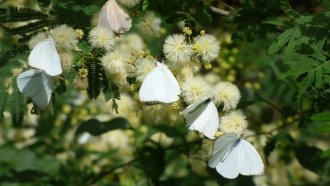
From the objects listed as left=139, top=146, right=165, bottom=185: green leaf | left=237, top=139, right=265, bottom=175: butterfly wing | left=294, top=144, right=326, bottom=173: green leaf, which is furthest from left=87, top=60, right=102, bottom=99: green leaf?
left=294, top=144, right=326, bottom=173: green leaf

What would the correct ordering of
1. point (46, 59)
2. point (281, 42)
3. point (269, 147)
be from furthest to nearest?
point (269, 147) < point (281, 42) < point (46, 59)

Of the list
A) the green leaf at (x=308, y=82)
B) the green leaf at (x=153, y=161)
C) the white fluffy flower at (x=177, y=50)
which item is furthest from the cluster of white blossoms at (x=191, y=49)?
the green leaf at (x=153, y=161)

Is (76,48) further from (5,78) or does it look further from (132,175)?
(132,175)

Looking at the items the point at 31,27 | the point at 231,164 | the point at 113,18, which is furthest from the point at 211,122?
the point at 31,27

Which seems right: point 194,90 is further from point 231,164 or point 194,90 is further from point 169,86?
point 231,164

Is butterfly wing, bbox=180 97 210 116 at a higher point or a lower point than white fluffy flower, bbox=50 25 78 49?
lower

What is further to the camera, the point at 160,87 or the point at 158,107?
the point at 158,107

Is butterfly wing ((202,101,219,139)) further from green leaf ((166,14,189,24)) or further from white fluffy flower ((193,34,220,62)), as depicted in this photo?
green leaf ((166,14,189,24))
